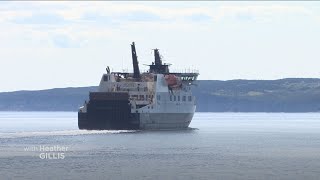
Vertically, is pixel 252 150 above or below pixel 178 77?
below

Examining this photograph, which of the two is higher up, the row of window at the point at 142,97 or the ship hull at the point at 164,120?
the row of window at the point at 142,97

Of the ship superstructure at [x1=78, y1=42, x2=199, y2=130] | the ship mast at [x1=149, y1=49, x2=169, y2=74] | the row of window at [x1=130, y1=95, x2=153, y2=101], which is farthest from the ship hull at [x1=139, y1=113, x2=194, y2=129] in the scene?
the ship mast at [x1=149, y1=49, x2=169, y2=74]

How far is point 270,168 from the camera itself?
80.4m

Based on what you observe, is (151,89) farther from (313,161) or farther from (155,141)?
(313,161)

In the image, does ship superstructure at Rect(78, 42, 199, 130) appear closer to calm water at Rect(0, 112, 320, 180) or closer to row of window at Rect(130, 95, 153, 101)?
row of window at Rect(130, 95, 153, 101)

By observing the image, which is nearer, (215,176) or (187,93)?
(215,176)

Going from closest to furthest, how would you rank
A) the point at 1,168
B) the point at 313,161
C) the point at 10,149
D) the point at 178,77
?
the point at 1,168 → the point at 313,161 → the point at 10,149 → the point at 178,77

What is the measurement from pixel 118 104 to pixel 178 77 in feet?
61.8

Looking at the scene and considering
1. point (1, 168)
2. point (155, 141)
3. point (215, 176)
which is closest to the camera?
point (215, 176)

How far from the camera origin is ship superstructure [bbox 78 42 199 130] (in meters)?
129

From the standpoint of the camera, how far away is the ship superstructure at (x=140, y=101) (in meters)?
129

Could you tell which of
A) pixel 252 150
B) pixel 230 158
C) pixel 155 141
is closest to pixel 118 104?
pixel 155 141

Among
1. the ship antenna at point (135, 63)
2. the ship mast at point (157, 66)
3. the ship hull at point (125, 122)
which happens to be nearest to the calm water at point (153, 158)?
the ship hull at point (125, 122)

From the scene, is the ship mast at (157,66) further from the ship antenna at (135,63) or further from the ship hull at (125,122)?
the ship hull at (125,122)
